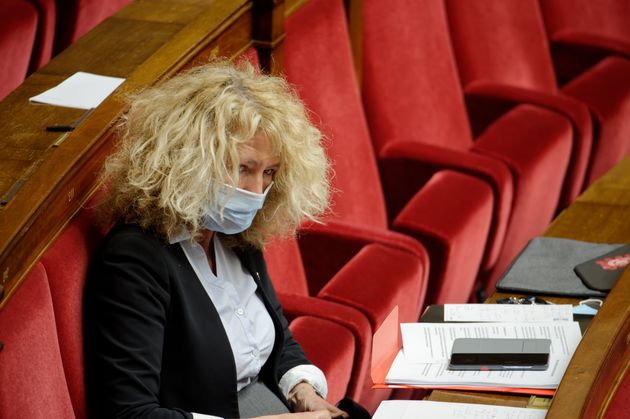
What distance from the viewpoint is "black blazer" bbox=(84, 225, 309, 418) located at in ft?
1.72

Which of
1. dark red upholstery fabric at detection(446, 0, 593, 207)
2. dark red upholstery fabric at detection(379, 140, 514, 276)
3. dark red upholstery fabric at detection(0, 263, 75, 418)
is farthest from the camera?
dark red upholstery fabric at detection(446, 0, 593, 207)

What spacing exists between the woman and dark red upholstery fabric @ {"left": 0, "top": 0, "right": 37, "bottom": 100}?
1.19 feet

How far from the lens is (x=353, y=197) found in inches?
35.4

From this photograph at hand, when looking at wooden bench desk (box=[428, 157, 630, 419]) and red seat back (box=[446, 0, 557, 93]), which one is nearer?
wooden bench desk (box=[428, 157, 630, 419])

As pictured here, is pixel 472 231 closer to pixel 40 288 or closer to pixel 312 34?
pixel 312 34

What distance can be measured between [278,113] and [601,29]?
0.94 m

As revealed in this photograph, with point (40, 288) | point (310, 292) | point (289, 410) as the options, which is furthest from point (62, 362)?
point (310, 292)

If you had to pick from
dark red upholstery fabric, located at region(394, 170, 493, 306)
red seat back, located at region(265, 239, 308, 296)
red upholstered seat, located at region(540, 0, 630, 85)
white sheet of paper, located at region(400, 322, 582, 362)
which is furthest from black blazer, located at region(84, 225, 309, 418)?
red upholstered seat, located at region(540, 0, 630, 85)

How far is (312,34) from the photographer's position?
34.0 inches

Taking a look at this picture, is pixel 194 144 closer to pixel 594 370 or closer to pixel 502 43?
pixel 594 370

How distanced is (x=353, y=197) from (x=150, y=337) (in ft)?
1.28

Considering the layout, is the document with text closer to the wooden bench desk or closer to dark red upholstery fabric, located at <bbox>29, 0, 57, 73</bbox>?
the wooden bench desk

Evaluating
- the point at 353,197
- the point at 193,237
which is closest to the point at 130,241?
the point at 193,237

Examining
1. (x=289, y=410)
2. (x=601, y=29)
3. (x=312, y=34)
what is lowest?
(x=601, y=29)
